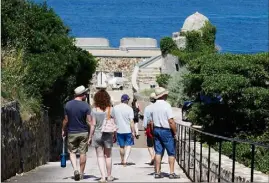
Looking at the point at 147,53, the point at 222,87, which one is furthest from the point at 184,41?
the point at 222,87

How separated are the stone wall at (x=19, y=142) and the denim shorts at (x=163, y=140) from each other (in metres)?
2.77

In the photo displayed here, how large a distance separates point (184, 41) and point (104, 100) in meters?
Answer: 42.0

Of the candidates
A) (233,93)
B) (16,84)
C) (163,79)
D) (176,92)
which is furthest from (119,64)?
(16,84)

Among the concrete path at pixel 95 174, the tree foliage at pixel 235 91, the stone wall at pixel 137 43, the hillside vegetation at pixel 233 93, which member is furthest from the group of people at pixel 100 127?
the stone wall at pixel 137 43

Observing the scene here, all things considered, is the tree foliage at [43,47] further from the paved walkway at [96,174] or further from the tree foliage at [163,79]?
the tree foliage at [163,79]

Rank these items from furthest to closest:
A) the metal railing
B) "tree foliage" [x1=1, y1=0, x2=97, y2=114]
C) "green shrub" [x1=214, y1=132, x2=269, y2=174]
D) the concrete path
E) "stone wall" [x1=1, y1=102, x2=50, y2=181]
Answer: "tree foliage" [x1=1, y1=0, x2=97, y2=114]
"green shrub" [x1=214, y1=132, x2=269, y2=174]
"stone wall" [x1=1, y1=102, x2=50, y2=181]
the concrete path
the metal railing

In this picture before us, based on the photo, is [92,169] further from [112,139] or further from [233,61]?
[233,61]

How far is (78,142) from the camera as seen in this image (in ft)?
42.0

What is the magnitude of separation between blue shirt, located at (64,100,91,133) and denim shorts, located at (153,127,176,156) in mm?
1203

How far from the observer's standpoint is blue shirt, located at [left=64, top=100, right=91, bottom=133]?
41.3 ft

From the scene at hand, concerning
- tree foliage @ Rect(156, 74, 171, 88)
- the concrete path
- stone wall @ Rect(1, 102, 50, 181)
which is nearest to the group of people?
→ the concrete path

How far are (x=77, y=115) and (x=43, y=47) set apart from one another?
13.0m

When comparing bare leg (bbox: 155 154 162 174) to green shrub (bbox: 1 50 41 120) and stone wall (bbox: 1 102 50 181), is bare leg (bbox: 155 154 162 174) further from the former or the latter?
green shrub (bbox: 1 50 41 120)

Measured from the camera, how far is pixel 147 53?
68.8m
